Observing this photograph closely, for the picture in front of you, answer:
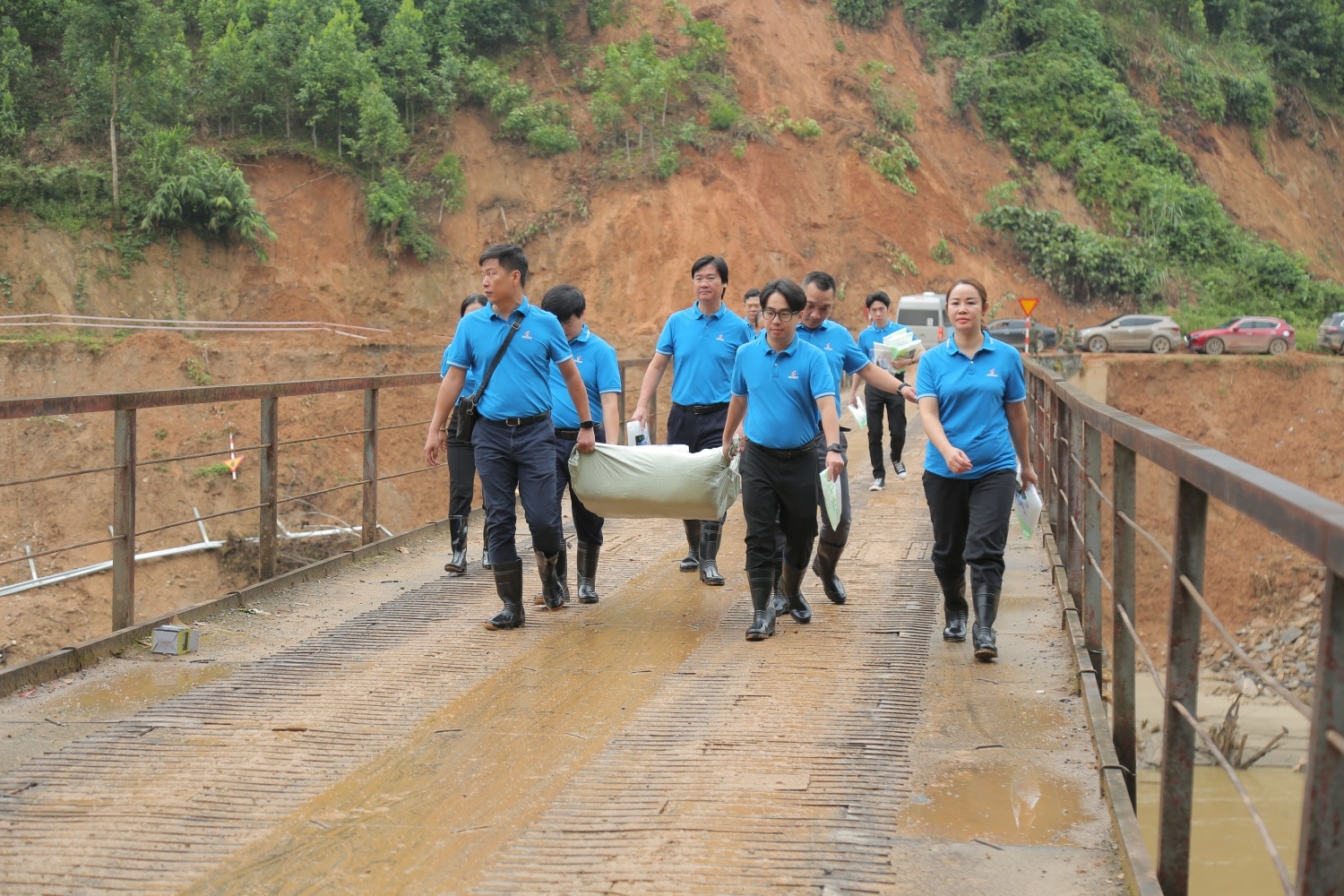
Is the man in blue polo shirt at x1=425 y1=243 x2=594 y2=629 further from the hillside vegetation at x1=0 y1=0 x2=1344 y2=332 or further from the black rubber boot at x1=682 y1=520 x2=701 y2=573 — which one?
the hillside vegetation at x1=0 y1=0 x2=1344 y2=332

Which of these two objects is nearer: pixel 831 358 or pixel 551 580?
pixel 831 358

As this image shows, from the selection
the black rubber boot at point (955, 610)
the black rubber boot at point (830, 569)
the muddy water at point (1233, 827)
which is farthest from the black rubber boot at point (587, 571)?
the muddy water at point (1233, 827)

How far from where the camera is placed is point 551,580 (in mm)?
7715

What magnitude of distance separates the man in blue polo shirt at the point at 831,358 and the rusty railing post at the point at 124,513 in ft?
12.3

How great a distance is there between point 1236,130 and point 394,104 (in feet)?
106

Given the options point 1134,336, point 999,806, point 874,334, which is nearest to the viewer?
point 999,806

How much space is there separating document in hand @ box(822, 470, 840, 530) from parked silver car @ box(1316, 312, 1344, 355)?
31.9 m

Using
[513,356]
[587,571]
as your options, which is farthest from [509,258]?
[587,571]

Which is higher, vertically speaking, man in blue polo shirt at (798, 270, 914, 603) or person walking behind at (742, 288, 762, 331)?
person walking behind at (742, 288, 762, 331)

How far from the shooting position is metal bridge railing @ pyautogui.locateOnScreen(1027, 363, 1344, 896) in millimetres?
2146

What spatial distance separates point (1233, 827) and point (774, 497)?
1199 cm

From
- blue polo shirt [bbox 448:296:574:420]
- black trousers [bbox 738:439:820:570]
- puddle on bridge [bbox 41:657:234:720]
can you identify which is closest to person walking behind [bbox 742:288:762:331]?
black trousers [bbox 738:439:820:570]

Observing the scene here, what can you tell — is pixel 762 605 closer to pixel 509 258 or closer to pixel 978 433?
pixel 978 433

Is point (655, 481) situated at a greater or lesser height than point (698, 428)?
lesser
